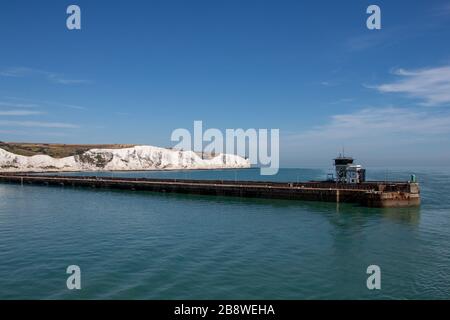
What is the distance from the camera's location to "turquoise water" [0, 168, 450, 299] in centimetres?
1841

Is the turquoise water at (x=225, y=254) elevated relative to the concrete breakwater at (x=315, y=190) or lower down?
lower down

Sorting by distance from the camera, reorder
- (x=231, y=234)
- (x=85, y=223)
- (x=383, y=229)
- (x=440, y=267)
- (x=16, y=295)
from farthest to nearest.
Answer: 1. (x=85, y=223)
2. (x=383, y=229)
3. (x=231, y=234)
4. (x=440, y=267)
5. (x=16, y=295)

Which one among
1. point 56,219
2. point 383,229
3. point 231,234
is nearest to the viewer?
point 231,234

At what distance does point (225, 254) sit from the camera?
82.2 feet

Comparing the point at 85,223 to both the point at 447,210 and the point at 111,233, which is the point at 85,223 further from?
the point at 447,210

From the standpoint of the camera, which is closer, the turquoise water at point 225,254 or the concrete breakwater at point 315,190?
the turquoise water at point 225,254

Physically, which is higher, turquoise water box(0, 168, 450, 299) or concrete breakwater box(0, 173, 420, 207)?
concrete breakwater box(0, 173, 420, 207)

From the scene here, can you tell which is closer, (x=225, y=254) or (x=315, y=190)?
(x=225, y=254)

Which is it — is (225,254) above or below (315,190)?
below

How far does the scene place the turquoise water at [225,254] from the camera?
1841 centimetres

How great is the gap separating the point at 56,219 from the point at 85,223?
4.93m

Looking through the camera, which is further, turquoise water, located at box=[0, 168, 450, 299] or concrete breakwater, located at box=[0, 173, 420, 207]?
concrete breakwater, located at box=[0, 173, 420, 207]

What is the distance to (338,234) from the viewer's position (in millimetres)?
32594
